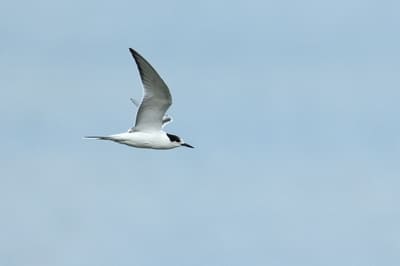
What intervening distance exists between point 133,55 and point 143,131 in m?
3.91

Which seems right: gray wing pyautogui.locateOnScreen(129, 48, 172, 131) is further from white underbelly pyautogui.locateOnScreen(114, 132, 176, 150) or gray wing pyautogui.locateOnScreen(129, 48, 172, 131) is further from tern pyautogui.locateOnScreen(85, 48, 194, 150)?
white underbelly pyautogui.locateOnScreen(114, 132, 176, 150)

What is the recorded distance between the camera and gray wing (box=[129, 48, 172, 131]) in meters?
37.3

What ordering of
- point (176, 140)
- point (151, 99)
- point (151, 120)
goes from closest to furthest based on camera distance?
point (151, 99), point (151, 120), point (176, 140)

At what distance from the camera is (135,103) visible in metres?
46.5

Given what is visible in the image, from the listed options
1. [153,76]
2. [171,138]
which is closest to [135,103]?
[171,138]

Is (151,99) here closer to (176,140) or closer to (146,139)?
(146,139)

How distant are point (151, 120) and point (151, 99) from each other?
1165mm

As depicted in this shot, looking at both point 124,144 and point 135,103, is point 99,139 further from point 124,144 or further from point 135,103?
point 135,103

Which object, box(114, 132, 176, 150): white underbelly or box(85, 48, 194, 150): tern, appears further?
box(114, 132, 176, 150): white underbelly

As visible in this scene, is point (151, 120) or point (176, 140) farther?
point (176, 140)

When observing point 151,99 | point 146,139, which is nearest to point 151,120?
point 146,139

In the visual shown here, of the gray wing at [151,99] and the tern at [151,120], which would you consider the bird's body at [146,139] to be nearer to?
the tern at [151,120]

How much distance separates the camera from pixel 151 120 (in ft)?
131

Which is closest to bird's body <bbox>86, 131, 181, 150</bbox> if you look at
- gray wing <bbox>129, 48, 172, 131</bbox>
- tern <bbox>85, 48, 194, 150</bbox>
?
tern <bbox>85, 48, 194, 150</bbox>
